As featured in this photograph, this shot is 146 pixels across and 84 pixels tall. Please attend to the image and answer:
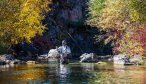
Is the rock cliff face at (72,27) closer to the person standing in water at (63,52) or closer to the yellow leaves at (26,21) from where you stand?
the yellow leaves at (26,21)

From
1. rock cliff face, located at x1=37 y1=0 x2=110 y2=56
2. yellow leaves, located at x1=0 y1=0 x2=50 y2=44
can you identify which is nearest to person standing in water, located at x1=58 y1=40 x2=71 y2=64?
yellow leaves, located at x1=0 y1=0 x2=50 y2=44

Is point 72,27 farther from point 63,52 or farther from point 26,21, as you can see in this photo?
point 63,52

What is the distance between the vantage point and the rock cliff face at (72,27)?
8562 centimetres

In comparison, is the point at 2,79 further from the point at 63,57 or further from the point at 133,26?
the point at 63,57

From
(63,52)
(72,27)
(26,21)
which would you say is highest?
(72,27)

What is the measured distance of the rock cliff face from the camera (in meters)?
85.6

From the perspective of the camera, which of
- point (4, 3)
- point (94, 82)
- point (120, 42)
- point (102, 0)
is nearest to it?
point (94, 82)

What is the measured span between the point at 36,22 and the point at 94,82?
36127mm

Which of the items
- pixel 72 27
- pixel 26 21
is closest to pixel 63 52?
pixel 26 21

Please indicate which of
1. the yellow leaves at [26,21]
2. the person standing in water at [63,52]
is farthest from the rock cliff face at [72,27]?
the person standing in water at [63,52]

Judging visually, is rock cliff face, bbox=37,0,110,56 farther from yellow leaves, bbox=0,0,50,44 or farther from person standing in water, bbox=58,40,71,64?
person standing in water, bbox=58,40,71,64

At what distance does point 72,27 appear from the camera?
90.2 m

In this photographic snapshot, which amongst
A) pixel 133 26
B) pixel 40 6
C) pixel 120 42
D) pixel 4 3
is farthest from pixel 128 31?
pixel 40 6

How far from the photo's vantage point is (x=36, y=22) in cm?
6334
